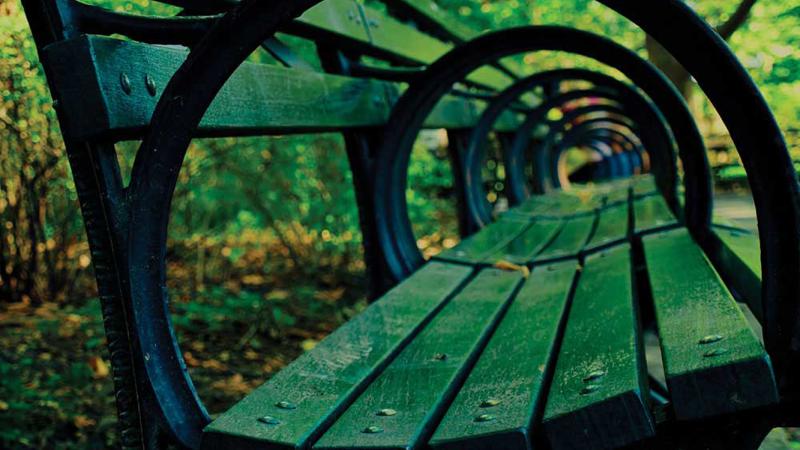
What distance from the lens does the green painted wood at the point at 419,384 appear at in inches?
35.0

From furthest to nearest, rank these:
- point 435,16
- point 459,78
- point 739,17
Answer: point 739,17 < point 435,16 < point 459,78

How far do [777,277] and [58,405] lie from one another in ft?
5.54

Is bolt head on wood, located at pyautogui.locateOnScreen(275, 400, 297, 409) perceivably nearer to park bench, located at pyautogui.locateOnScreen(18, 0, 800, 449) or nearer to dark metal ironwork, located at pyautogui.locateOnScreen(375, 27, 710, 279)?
park bench, located at pyautogui.locateOnScreen(18, 0, 800, 449)

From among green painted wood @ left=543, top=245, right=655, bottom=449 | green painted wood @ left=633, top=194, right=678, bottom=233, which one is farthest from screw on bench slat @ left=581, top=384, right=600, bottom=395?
green painted wood @ left=633, top=194, right=678, bottom=233

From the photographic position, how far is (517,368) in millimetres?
1087

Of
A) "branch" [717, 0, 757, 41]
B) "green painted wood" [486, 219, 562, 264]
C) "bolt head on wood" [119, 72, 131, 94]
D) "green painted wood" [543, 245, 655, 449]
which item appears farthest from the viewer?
"branch" [717, 0, 757, 41]

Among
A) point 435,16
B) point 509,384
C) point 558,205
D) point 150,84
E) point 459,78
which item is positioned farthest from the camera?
point 558,205

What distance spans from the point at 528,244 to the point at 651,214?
0.44m

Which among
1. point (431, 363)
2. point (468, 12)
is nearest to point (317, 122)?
point (431, 363)

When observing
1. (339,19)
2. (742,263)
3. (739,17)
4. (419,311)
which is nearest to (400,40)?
(339,19)

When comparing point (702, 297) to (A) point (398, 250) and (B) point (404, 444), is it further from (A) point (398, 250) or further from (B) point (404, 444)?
(A) point (398, 250)

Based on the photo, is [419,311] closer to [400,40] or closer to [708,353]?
[708,353]

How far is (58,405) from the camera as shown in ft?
6.55

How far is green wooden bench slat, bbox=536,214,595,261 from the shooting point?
6.84 feet
